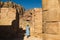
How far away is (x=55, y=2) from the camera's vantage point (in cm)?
344

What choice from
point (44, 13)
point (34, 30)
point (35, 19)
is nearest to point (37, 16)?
point (35, 19)

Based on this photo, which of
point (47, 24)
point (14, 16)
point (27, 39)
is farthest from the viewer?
point (27, 39)

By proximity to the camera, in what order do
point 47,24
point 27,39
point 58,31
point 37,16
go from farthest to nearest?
1. point 27,39
2. point 37,16
3. point 47,24
4. point 58,31

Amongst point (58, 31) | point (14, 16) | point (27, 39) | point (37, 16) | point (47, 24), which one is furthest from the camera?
point (27, 39)

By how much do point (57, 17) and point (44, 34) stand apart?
491 mm

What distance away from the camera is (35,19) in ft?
53.2

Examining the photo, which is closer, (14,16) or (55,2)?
(55,2)

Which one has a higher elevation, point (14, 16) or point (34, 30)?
point (14, 16)

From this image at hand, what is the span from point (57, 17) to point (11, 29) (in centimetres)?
1157

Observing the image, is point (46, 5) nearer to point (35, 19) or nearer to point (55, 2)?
point (55, 2)

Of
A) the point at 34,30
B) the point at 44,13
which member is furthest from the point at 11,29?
the point at 44,13

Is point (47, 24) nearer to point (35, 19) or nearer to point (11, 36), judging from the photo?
point (11, 36)

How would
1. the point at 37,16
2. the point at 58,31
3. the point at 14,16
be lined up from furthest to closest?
the point at 37,16 < the point at 14,16 < the point at 58,31

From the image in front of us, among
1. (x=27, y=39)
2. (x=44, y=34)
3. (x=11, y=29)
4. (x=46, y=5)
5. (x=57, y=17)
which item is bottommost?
(x=27, y=39)
